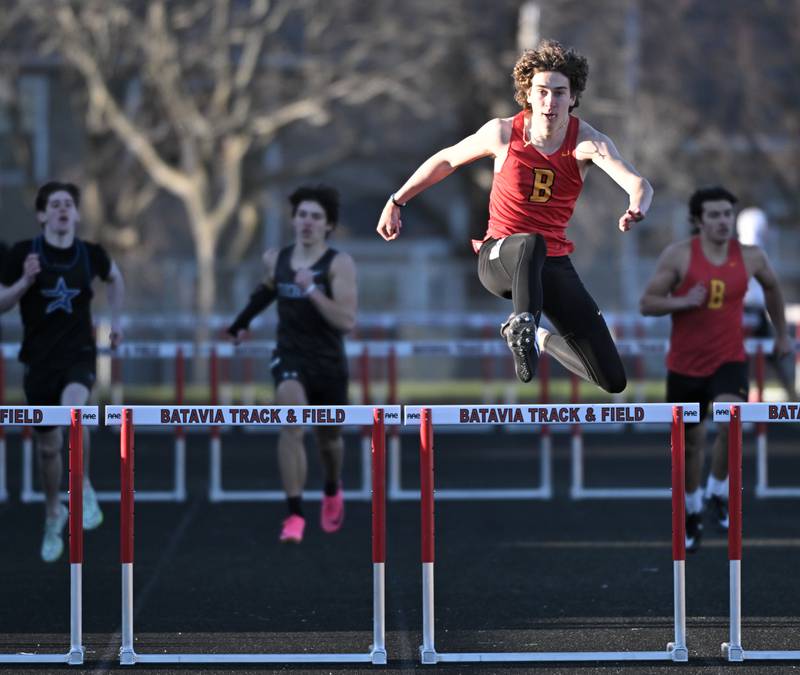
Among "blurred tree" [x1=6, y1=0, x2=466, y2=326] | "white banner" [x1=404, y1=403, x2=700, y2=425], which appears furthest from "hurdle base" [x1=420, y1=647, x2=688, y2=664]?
"blurred tree" [x1=6, y1=0, x2=466, y2=326]

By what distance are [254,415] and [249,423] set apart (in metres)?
0.05

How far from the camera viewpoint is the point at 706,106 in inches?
1146

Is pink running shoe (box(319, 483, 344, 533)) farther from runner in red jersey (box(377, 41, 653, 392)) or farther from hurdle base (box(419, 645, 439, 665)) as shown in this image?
hurdle base (box(419, 645, 439, 665))

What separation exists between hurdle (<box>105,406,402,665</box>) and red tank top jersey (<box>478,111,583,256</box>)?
40.7 inches

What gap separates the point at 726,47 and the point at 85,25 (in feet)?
35.8

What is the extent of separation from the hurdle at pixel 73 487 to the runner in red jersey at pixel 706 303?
3791mm

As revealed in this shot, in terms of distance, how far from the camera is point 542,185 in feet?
23.4

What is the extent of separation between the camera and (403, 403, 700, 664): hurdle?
21.9 ft

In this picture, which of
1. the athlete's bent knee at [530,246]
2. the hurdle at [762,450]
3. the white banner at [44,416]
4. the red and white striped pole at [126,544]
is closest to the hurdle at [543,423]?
the athlete's bent knee at [530,246]

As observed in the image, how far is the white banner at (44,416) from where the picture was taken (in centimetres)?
668

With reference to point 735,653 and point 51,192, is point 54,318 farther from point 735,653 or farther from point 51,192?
point 735,653

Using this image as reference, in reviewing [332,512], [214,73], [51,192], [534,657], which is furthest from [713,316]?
[214,73]

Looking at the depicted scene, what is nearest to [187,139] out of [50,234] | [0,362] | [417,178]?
[0,362]

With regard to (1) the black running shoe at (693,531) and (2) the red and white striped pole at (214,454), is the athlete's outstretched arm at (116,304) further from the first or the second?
(1) the black running shoe at (693,531)
